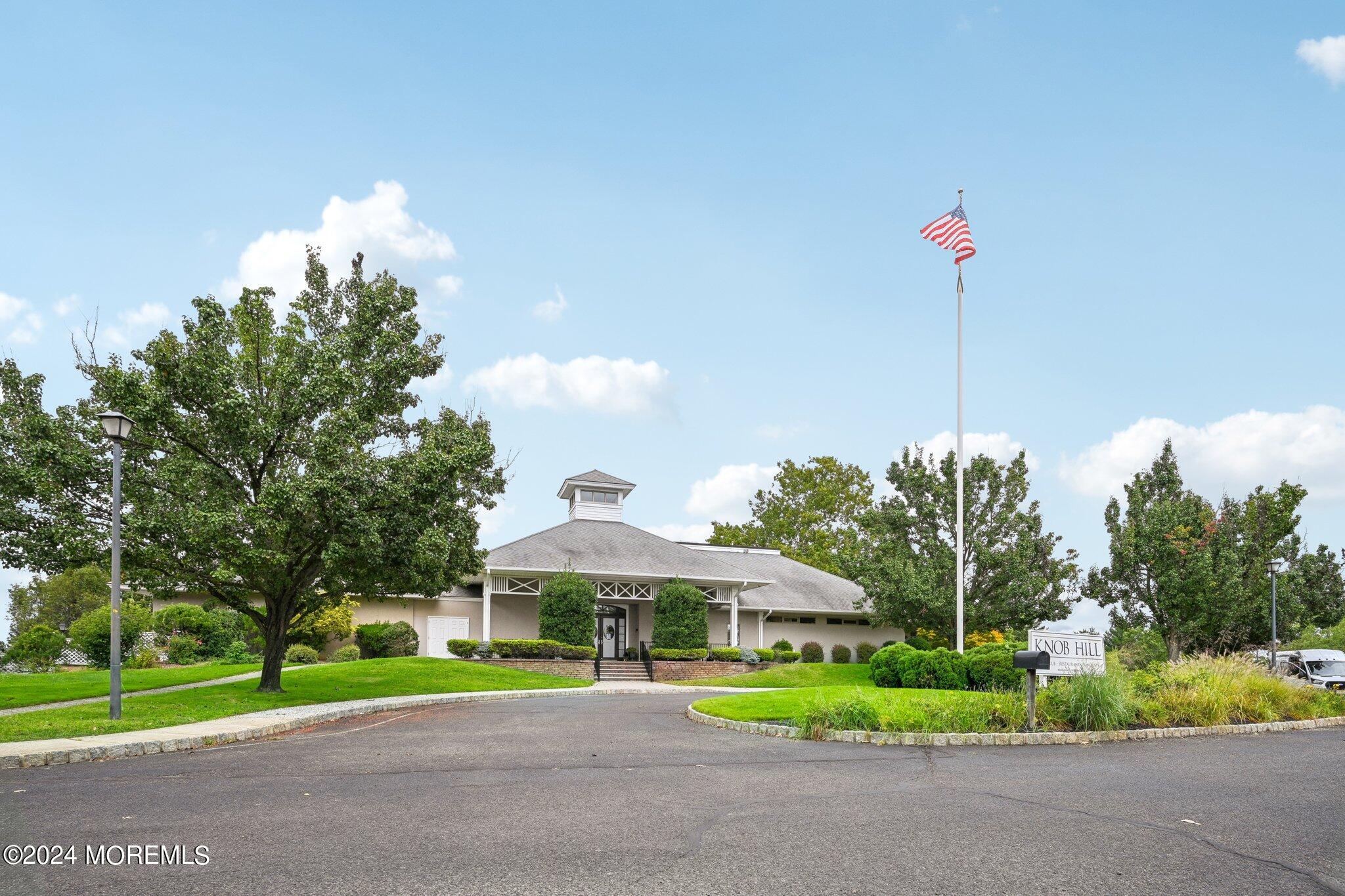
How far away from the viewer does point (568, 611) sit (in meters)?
35.8

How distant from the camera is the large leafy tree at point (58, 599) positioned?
2026 inches

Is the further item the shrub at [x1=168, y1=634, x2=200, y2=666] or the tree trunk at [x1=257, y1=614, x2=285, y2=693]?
the shrub at [x1=168, y1=634, x2=200, y2=666]

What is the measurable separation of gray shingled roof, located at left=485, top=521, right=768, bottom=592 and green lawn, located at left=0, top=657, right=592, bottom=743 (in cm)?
625

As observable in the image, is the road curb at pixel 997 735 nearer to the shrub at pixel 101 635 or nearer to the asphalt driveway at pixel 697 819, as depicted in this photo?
the asphalt driveway at pixel 697 819

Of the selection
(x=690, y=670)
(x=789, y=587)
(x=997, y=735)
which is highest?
(x=789, y=587)

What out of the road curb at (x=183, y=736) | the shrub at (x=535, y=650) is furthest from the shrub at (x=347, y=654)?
the road curb at (x=183, y=736)

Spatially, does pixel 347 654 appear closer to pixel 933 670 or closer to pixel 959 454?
pixel 933 670

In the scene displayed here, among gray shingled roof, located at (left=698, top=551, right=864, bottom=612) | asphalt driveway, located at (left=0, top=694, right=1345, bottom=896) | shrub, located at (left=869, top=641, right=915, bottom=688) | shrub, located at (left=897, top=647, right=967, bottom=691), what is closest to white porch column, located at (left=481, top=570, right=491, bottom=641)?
gray shingled roof, located at (left=698, top=551, right=864, bottom=612)

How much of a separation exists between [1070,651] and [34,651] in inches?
1247

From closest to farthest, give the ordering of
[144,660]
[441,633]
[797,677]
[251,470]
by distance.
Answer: [251,470] → [144,660] → [797,677] → [441,633]

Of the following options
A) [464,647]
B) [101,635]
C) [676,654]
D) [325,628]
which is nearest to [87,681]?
[101,635]

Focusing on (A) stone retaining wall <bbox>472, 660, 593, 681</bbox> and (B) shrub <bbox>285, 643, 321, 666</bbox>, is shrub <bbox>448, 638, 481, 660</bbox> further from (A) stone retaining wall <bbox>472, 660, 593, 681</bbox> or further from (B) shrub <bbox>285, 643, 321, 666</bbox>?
(B) shrub <bbox>285, 643, 321, 666</bbox>

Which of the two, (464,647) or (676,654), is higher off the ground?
(464,647)

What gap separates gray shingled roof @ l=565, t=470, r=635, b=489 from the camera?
146ft
